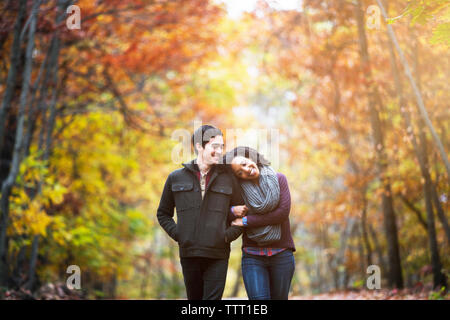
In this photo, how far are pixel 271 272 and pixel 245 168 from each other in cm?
87

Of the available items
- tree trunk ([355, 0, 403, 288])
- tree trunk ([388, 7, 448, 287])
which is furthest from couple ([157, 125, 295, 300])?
tree trunk ([355, 0, 403, 288])

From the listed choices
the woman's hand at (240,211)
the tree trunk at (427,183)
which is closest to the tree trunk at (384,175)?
the tree trunk at (427,183)

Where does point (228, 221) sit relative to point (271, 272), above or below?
above

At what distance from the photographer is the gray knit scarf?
3.78 m

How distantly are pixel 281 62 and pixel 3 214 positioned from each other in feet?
26.5

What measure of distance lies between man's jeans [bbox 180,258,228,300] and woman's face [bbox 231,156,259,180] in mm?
710

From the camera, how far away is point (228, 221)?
3.96 meters

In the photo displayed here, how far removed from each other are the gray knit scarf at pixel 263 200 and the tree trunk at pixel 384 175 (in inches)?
216

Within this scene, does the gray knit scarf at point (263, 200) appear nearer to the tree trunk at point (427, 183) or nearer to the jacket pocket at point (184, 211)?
the jacket pocket at point (184, 211)

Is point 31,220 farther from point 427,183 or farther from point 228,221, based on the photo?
point 427,183

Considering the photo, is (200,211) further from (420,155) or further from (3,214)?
(420,155)

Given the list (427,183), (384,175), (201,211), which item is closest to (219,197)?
(201,211)

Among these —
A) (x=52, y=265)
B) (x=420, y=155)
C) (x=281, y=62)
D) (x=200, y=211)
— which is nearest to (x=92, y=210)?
(x=52, y=265)

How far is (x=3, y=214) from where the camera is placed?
22.2ft
